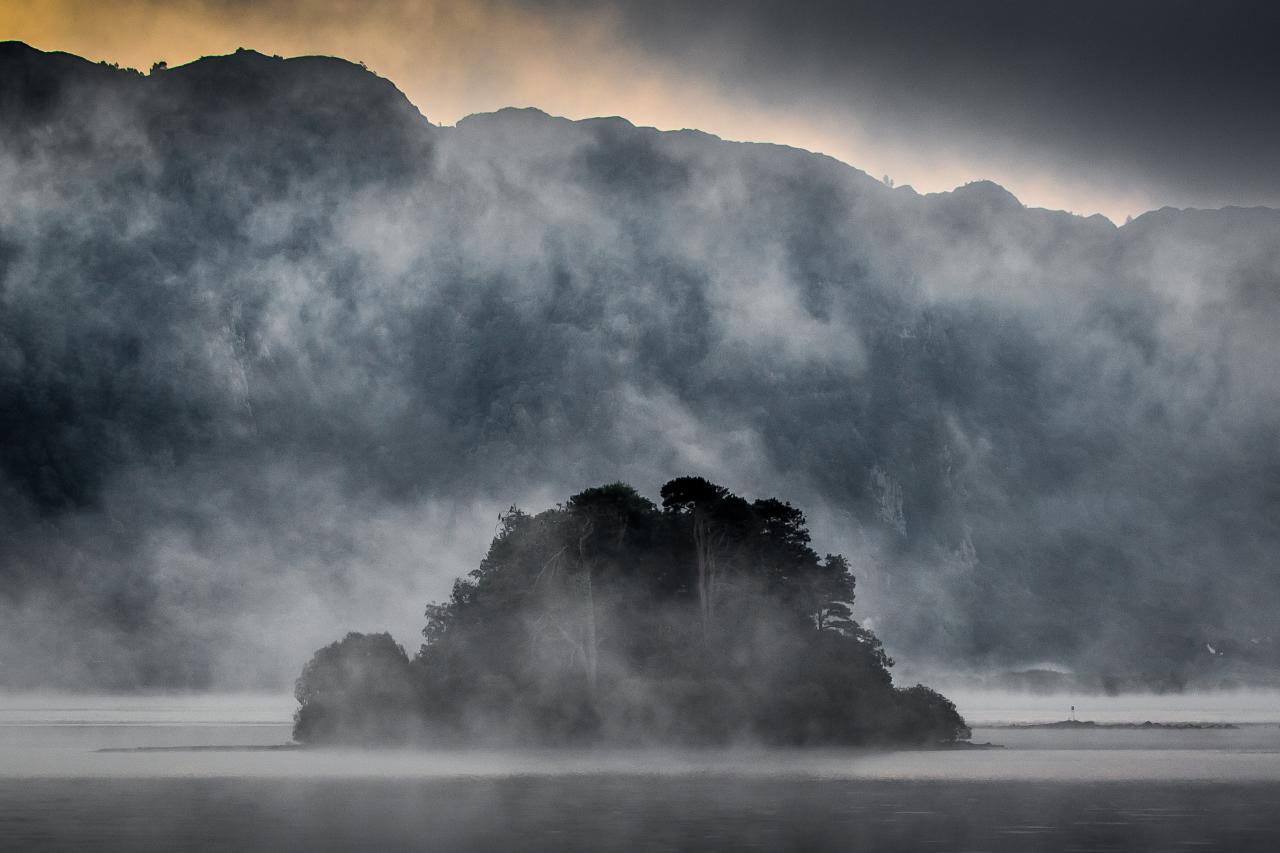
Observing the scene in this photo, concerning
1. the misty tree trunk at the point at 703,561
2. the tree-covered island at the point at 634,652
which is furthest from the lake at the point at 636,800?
the misty tree trunk at the point at 703,561

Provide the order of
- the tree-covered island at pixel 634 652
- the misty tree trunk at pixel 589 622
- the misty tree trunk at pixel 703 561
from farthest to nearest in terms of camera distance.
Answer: the misty tree trunk at pixel 703 561, the tree-covered island at pixel 634 652, the misty tree trunk at pixel 589 622

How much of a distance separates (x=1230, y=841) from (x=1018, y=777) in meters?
35.2

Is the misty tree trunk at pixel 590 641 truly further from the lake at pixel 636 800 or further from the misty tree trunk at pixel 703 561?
the lake at pixel 636 800

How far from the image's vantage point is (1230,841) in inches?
2024

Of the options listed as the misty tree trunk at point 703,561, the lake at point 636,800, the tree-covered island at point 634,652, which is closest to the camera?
the lake at point 636,800

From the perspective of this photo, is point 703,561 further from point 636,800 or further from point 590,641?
point 636,800

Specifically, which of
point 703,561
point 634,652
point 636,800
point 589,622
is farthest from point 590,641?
point 636,800

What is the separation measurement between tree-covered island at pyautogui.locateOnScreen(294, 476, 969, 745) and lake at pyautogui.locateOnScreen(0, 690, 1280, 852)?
1036cm

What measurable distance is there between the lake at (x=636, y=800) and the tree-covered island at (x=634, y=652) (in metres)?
10.4

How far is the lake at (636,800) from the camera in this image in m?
52.1

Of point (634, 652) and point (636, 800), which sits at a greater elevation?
point (634, 652)

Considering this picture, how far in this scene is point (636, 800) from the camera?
67938mm

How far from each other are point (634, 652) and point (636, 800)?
62.5 metres

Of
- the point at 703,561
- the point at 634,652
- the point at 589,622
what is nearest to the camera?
the point at 589,622
